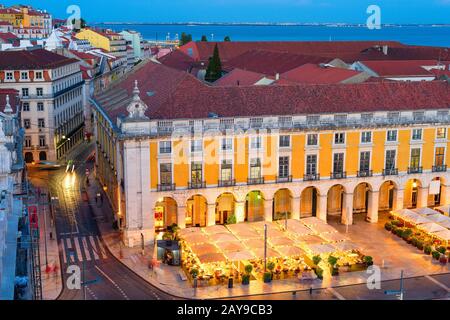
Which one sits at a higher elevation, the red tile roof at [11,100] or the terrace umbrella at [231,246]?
the red tile roof at [11,100]

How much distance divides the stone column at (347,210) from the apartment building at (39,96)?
45016 mm

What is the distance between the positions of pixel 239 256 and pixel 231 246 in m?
1.92

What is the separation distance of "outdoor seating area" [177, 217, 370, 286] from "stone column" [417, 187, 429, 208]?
14142 mm

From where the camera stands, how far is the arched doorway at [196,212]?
5991 cm

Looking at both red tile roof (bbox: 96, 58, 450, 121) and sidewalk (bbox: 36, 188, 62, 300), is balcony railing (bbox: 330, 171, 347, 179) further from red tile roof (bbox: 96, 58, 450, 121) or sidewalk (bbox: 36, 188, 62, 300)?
sidewalk (bbox: 36, 188, 62, 300)

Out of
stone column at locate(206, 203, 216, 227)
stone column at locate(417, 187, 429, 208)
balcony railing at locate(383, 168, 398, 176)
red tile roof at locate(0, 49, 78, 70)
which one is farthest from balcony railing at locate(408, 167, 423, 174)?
red tile roof at locate(0, 49, 78, 70)

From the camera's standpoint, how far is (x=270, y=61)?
107 m

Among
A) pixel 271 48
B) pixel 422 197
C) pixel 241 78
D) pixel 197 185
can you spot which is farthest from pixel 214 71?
pixel 197 185

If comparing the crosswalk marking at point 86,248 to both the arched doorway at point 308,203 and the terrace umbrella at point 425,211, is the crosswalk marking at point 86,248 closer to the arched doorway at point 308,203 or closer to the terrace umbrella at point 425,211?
the arched doorway at point 308,203

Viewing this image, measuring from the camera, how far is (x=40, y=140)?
287 ft

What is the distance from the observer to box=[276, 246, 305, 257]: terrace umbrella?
48.9 metres

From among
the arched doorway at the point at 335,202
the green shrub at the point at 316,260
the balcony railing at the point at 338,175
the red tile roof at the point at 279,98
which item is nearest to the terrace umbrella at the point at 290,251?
the green shrub at the point at 316,260

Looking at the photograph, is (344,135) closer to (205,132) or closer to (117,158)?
(205,132)

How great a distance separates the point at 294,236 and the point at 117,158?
60.4 feet
